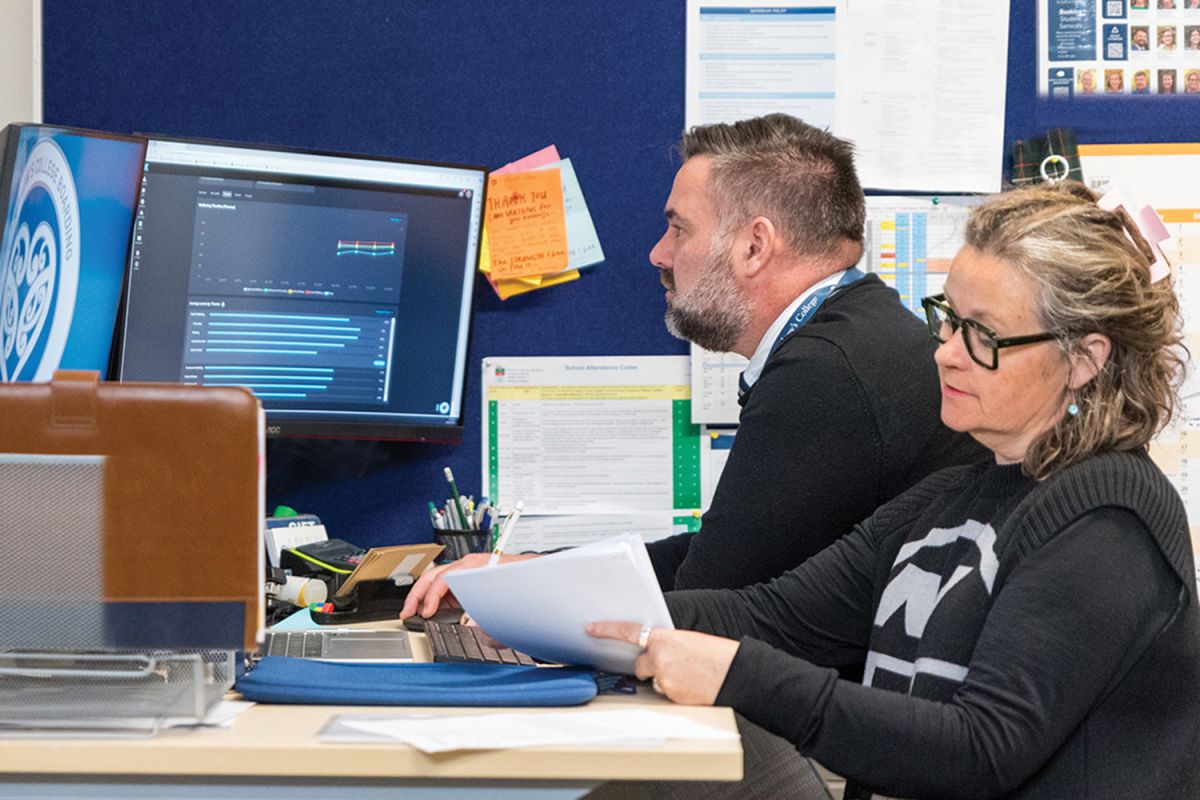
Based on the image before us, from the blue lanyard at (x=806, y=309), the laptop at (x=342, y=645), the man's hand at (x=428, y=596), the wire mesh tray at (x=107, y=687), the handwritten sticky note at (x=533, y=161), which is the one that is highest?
the handwritten sticky note at (x=533, y=161)

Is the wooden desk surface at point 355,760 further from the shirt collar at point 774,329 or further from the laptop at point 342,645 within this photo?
the shirt collar at point 774,329

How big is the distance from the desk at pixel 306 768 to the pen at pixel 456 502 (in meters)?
1.27

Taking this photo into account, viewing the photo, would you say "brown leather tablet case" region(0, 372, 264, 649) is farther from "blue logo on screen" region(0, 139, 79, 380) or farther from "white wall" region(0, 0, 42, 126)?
"white wall" region(0, 0, 42, 126)

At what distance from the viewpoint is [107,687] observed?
104cm

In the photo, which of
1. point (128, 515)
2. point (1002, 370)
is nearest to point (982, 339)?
point (1002, 370)

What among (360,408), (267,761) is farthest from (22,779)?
(360,408)

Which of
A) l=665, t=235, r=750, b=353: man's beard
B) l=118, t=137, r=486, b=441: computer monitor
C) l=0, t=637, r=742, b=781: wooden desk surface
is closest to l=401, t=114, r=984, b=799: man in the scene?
l=665, t=235, r=750, b=353: man's beard

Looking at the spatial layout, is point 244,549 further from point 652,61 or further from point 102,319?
point 652,61

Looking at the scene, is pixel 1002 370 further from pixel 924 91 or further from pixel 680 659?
pixel 924 91

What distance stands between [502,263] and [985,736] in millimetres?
1448

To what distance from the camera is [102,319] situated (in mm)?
1970

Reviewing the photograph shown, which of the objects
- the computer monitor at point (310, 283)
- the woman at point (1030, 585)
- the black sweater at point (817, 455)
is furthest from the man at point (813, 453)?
the computer monitor at point (310, 283)

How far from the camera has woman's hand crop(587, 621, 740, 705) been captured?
1156 mm

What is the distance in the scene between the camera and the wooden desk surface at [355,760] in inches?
37.5
